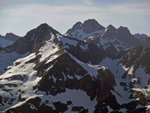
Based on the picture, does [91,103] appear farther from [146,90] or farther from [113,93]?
[146,90]

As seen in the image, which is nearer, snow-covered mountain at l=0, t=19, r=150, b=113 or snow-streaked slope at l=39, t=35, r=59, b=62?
snow-covered mountain at l=0, t=19, r=150, b=113

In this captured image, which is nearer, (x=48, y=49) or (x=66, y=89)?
(x=66, y=89)

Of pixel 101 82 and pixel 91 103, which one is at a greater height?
pixel 101 82

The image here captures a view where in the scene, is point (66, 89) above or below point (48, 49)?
below

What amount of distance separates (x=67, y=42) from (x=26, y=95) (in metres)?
78.5

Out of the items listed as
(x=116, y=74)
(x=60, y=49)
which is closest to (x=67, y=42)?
(x=60, y=49)

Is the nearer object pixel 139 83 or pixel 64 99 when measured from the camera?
pixel 64 99

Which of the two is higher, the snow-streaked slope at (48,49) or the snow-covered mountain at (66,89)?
the snow-streaked slope at (48,49)

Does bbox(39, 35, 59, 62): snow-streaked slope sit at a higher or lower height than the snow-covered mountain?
higher

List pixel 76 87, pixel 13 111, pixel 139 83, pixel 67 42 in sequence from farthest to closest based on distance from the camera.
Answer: pixel 67 42, pixel 139 83, pixel 76 87, pixel 13 111

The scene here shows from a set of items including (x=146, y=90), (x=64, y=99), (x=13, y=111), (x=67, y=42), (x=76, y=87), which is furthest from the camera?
(x=67, y=42)

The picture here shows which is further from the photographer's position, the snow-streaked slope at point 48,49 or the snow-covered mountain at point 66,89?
Result: the snow-streaked slope at point 48,49

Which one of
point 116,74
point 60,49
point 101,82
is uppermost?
point 60,49

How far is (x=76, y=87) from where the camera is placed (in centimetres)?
13025
